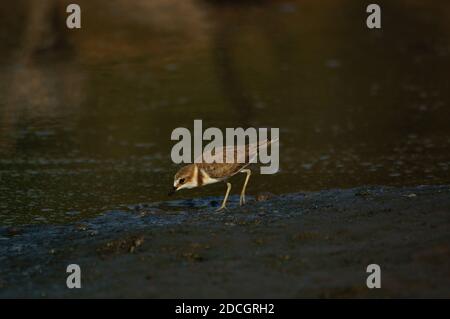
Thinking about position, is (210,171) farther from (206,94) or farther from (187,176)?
(206,94)

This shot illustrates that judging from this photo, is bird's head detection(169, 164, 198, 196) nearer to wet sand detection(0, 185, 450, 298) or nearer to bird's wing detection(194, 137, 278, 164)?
bird's wing detection(194, 137, 278, 164)

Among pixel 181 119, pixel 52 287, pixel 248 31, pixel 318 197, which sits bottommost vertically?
pixel 52 287

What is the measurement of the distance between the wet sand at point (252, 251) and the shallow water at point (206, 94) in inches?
55.7

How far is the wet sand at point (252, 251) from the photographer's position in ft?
22.5

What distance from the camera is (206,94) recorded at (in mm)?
16469

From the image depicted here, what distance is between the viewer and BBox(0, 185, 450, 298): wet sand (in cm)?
687

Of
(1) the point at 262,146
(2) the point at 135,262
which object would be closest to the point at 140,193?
(1) the point at 262,146

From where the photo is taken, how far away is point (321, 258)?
740 centimetres

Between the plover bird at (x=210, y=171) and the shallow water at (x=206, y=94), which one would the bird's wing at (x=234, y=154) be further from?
the shallow water at (x=206, y=94)

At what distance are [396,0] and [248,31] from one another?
212 inches

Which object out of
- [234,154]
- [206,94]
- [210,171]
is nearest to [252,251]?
[210,171]

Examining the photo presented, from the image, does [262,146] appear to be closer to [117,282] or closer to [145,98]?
[117,282]

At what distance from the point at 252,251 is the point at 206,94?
8924mm

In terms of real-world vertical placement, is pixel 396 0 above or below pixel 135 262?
above
